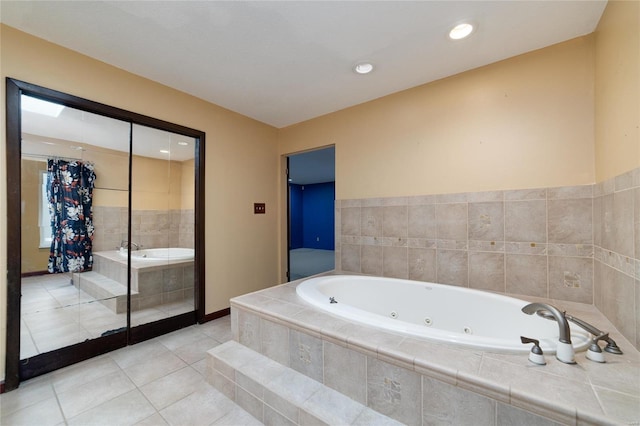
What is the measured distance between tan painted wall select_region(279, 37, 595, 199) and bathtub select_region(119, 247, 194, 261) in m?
1.86

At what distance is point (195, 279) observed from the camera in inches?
102

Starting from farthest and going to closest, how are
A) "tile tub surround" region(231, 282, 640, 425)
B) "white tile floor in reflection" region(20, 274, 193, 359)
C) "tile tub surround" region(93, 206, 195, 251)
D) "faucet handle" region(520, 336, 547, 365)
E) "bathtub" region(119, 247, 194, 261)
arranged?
1. "bathtub" region(119, 247, 194, 261)
2. "tile tub surround" region(93, 206, 195, 251)
3. "white tile floor in reflection" region(20, 274, 193, 359)
4. "faucet handle" region(520, 336, 547, 365)
5. "tile tub surround" region(231, 282, 640, 425)

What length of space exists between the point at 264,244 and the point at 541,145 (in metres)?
2.96

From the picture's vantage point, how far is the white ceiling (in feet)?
4.78

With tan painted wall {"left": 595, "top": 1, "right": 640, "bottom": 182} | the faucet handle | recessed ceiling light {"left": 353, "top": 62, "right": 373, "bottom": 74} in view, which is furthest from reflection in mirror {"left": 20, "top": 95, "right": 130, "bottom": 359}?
tan painted wall {"left": 595, "top": 1, "right": 640, "bottom": 182}

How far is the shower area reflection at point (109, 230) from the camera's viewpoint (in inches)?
67.6

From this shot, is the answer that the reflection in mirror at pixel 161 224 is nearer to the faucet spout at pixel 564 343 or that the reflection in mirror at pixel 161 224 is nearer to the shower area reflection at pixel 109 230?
the shower area reflection at pixel 109 230

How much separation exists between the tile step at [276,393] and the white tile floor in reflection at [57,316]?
1.16 m

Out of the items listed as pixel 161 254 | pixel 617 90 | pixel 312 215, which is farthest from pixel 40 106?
pixel 312 215

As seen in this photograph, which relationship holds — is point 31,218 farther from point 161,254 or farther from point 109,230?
point 161,254

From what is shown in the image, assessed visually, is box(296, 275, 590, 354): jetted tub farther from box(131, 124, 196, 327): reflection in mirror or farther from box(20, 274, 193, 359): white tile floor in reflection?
box(20, 274, 193, 359): white tile floor in reflection

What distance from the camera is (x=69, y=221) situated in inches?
75.8

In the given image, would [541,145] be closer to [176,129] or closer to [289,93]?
[289,93]

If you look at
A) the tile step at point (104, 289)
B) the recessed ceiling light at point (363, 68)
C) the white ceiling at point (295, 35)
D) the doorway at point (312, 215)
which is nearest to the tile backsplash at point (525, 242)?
the white ceiling at point (295, 35)
